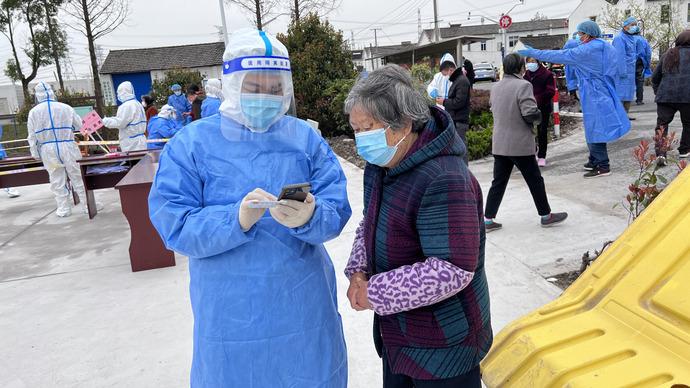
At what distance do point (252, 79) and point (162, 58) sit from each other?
43.0 metres

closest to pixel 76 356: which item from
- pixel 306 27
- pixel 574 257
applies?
pixel 574 257

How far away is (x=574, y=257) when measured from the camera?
12.1 ft

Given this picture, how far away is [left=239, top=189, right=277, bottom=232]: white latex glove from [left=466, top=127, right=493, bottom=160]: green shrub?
6.54m

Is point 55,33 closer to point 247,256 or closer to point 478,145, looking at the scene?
point 478,145

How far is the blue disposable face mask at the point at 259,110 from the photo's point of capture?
5.34 feet

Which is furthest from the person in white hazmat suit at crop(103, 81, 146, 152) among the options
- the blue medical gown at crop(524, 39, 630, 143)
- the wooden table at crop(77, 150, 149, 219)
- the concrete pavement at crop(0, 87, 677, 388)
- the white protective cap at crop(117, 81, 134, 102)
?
the blue medical gown at crop(524, 39, 630, 143)

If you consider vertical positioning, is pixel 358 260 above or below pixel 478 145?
above

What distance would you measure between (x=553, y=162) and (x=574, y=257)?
135 inches

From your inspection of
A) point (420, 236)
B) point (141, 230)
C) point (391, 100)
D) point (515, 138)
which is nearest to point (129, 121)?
point (141, 230)

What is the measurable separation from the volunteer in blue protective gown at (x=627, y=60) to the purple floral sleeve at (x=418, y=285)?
555 centimetres

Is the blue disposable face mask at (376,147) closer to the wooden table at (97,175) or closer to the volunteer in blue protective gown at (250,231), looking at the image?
the volunteer in blue protective gown at (250,231)

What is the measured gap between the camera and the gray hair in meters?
1.45

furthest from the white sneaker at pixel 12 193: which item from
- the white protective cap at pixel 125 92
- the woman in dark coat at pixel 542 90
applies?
the woman in dark coat at pixel 542 90

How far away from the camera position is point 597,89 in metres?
5.61
